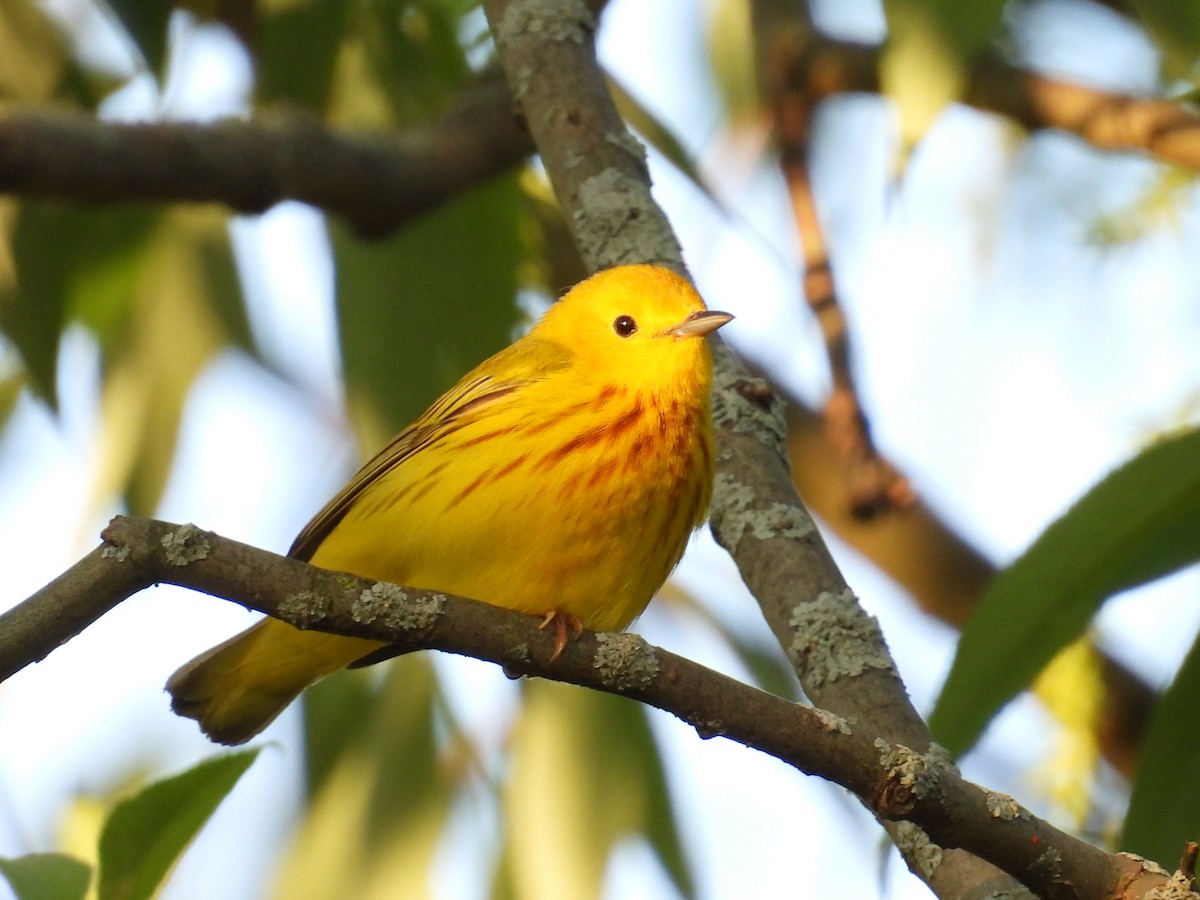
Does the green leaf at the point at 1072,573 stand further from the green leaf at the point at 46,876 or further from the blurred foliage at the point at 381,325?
the green leaf at the point at 46,876

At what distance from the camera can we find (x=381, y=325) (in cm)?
448

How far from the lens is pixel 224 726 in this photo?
3602 millimetres

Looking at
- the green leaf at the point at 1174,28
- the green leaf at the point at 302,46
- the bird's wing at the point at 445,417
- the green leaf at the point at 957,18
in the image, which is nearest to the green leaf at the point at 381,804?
the bird's wing at the point at 445,417

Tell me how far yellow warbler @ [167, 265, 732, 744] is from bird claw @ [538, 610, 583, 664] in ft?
0.07

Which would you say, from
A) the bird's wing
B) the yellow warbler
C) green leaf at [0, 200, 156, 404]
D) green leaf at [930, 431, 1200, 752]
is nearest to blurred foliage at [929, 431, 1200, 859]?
green leaf at [930, 431, 1200, 752]

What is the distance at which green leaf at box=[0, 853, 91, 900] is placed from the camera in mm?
2557

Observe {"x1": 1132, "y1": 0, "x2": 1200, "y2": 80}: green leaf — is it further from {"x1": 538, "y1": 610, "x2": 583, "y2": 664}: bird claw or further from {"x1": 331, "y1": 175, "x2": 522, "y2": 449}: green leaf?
{"x1": 331, "y1": 175, "x2": 522, "y2": 449}: green leaf

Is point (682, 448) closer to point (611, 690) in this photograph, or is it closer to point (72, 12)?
point (611, 690)

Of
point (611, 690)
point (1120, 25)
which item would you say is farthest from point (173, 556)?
point (1120, 25)

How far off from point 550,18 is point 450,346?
3.19 feet

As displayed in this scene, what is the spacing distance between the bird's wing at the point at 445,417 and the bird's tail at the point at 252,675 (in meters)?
0.20

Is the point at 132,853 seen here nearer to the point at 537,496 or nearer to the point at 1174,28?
the point at 537,496

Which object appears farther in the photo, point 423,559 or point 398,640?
point 423,559

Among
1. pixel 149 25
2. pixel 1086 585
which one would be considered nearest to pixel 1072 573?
pixel 1086 585
